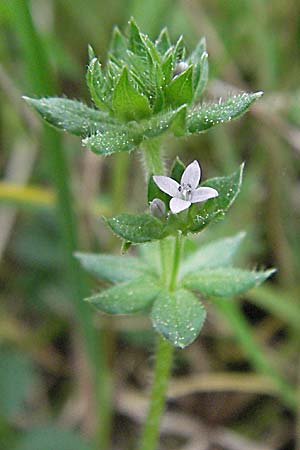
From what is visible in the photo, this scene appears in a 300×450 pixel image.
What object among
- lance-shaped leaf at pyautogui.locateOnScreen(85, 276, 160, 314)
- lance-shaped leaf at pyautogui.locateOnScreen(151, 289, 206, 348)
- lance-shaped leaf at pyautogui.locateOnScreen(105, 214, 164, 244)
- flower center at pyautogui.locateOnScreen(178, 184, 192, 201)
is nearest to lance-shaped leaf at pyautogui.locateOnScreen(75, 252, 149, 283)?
lance-shaped leaf at pyautogui.locateOnScreen(85, 276, 160, 314)

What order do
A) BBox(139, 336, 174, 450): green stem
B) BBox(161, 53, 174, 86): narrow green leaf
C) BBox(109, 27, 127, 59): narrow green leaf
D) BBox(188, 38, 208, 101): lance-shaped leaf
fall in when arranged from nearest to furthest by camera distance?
BBox(161, 53, 174, 86): narrow green leaf
BBox(188, 38, 208, 101): lance-shaped leaf
BBox(109, 27, 127, 59): narrow green leaf
BBox(139, 336, 174, 450): green stem

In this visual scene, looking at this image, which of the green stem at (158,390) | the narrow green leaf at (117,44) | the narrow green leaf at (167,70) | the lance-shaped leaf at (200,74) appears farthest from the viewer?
the green stem at (158,390)

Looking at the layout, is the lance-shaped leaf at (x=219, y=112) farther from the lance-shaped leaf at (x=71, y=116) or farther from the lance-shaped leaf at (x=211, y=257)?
the lance-shaped leaf at (x=211, y=257)

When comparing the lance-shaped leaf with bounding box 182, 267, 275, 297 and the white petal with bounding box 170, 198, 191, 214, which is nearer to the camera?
the white petal with bounding box 170, 198, 191, 214

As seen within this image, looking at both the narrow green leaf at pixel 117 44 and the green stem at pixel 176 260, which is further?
the narrow green leaf at pixel 117 44

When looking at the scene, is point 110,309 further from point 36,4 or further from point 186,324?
point 36,4

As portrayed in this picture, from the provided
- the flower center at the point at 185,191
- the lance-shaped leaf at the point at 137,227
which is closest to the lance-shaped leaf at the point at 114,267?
the lance-shaped leaf at the point at 137,227

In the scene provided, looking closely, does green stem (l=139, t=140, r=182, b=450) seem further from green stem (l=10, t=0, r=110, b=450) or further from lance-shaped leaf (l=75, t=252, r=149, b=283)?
green stem (l=10, t=0, r=110, b=450)

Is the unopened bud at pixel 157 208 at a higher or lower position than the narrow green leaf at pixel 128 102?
lower
